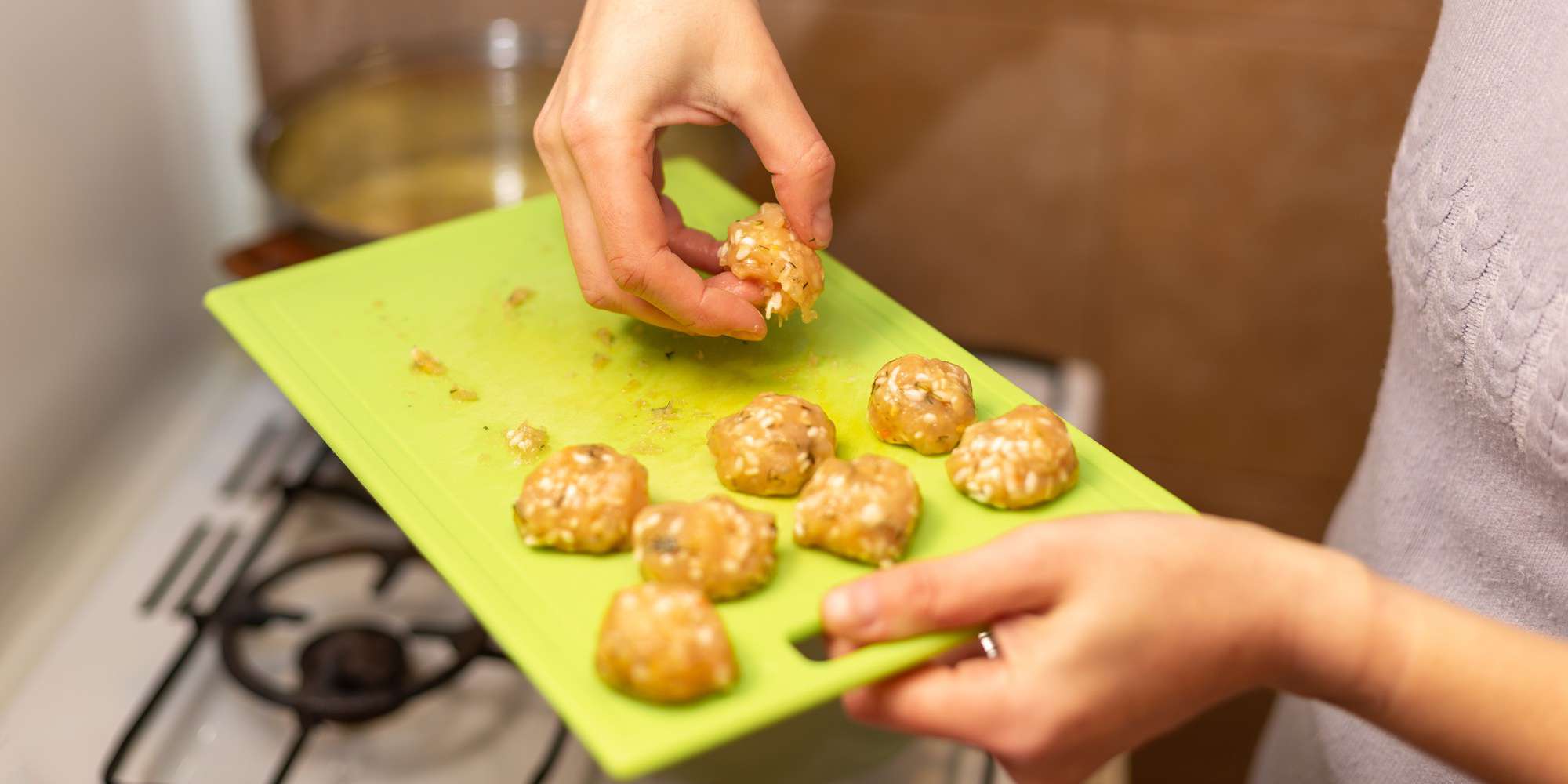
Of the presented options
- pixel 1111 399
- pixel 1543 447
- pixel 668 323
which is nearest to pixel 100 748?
pixel 668 323

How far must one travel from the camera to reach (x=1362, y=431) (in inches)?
60.6

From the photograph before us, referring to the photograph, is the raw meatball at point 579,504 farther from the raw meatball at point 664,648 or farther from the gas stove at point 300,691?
the gas stove at point 300,691

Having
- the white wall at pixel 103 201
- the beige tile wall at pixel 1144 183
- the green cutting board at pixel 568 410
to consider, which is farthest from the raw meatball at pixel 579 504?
the beige tile wall at pixel 1144 183

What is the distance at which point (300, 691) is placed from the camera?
3.15 ft

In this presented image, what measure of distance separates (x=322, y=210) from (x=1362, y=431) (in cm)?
116

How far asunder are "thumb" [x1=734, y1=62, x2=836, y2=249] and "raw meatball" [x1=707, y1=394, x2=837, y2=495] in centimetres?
13

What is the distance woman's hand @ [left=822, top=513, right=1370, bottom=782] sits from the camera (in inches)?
23.5

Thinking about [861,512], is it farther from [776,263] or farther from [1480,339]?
[1480,339]

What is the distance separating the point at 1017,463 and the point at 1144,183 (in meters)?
0.81

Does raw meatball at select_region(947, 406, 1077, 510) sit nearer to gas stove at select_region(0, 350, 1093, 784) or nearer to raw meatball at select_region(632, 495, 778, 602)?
raw meatball at select_region(632, 495, 778, 602)

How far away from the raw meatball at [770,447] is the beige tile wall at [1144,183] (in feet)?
2.27

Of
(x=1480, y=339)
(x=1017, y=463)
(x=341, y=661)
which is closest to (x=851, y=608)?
(x=1017, y=463)

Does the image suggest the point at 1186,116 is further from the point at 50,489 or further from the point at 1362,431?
the point at 50,489

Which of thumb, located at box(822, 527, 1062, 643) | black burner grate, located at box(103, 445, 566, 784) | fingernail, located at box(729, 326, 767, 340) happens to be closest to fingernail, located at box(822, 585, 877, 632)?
→ thumb, located at box(822, 527, 1062, 643)
